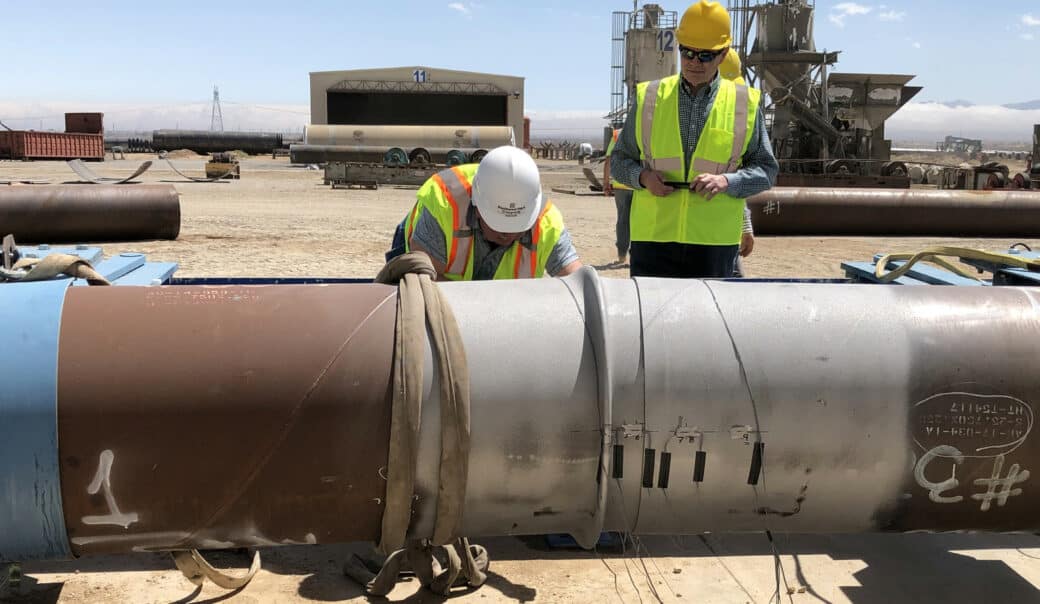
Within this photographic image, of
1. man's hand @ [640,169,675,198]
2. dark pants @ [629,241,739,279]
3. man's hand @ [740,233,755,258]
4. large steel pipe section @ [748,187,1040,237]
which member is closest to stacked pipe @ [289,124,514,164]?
large steel pipe section @ [748,187,1040,237]

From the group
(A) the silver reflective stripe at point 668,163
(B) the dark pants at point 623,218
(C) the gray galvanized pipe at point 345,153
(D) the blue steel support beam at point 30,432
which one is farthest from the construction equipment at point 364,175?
(D) the blue steel support beam at point 30,432

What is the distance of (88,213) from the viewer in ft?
28.9

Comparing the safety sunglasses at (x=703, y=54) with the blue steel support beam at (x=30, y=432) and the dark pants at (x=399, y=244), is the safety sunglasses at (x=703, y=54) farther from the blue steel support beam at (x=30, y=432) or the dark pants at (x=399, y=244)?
the blue steel support beam at (x=30, y=432)

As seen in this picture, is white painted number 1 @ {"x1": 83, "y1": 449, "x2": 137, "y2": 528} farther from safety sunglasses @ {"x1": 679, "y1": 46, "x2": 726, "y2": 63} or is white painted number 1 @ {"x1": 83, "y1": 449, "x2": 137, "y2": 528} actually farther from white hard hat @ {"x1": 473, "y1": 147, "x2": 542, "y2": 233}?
safety sunglasses @ {"x1": 679, "y1": 46, "x2": 726, "y2": 63}

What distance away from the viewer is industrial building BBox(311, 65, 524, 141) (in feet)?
91.7

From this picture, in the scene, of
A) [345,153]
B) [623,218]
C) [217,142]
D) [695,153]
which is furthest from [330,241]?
[217,142]

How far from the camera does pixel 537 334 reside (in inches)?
78.7

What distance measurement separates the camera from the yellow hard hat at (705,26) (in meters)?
3.31

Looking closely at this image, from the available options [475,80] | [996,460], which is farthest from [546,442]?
[475,80]

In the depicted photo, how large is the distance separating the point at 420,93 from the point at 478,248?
26.5 meters

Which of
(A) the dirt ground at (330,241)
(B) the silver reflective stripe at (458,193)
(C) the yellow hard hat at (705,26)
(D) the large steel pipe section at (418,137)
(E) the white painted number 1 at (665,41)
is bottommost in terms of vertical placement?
(A) the dirt ground at (330,241)

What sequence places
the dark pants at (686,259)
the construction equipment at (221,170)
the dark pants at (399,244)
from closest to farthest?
1. the dark pants at (399,244)
2. the dark pants at (686,259)
3. the construction equipment at (221,170)

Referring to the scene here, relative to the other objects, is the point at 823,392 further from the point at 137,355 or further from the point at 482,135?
the point at 482,135

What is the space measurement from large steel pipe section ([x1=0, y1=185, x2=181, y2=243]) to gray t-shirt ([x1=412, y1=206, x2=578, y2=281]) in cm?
682
